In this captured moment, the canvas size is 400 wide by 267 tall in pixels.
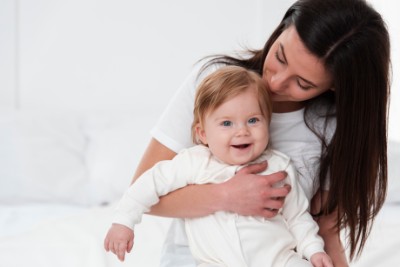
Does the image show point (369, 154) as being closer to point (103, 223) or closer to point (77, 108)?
point (103, 223)

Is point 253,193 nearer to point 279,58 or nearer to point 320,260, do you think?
point 320,260

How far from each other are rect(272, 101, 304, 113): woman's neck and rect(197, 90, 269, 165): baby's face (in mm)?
169

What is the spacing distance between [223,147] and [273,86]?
0.19 meters

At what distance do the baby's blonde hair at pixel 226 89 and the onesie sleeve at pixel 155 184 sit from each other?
0.11 m

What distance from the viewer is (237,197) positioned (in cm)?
128

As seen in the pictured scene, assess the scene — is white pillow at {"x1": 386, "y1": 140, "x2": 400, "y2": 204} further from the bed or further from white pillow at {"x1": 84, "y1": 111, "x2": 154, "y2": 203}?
white pillow at {"x1": 84, "y1": 111, "x2": 154, "y2": 203}

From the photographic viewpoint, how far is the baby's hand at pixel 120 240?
4.21 ft

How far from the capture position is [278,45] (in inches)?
53.3

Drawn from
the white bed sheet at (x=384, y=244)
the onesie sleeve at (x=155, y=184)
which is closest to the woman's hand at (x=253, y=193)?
the onesie sleeve at (x=155, y=184)

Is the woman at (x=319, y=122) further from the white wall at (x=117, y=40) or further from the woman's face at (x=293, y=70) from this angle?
the white wall at (x=117, y=40)

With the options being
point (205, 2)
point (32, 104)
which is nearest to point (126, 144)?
point (32, 104)

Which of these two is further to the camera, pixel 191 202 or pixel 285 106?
pixel 285 106

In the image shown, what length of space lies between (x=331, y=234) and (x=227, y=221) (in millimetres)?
349

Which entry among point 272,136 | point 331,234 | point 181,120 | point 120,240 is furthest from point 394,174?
point 120,240
